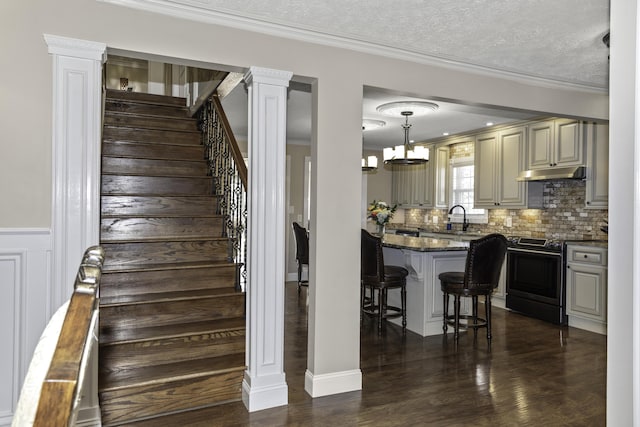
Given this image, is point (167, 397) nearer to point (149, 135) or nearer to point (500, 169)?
point (149, 135)

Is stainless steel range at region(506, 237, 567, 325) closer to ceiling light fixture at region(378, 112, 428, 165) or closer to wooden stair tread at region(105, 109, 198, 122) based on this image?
ceiling light fixture at region(378, 112, 428, 165)

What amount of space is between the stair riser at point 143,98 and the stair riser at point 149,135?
80 cm

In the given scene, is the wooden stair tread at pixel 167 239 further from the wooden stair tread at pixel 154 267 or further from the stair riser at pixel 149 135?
the stair riser at pixel 149 135

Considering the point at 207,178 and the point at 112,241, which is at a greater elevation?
the point at 207,178

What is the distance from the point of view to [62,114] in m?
2.24

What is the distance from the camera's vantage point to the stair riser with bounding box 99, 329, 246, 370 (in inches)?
109

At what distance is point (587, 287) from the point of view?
4641 millimetres

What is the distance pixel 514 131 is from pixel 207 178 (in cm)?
415

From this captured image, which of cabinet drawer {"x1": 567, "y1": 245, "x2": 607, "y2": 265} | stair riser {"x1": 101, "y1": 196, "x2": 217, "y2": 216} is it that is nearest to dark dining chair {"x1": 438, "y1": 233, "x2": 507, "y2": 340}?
cabinet drawer {"x1": 567, "y1": 245, "x2": 607, "y2": 265}

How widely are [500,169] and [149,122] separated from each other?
15.3 feet

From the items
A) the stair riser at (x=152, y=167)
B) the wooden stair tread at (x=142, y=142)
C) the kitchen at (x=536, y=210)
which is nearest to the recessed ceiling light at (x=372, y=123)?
the kitchen at (x=536, y=210)

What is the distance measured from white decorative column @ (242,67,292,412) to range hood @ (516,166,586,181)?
3.86 meters

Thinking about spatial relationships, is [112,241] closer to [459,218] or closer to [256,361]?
[256,361]

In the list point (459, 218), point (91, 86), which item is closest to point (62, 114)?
point (91, 86)
